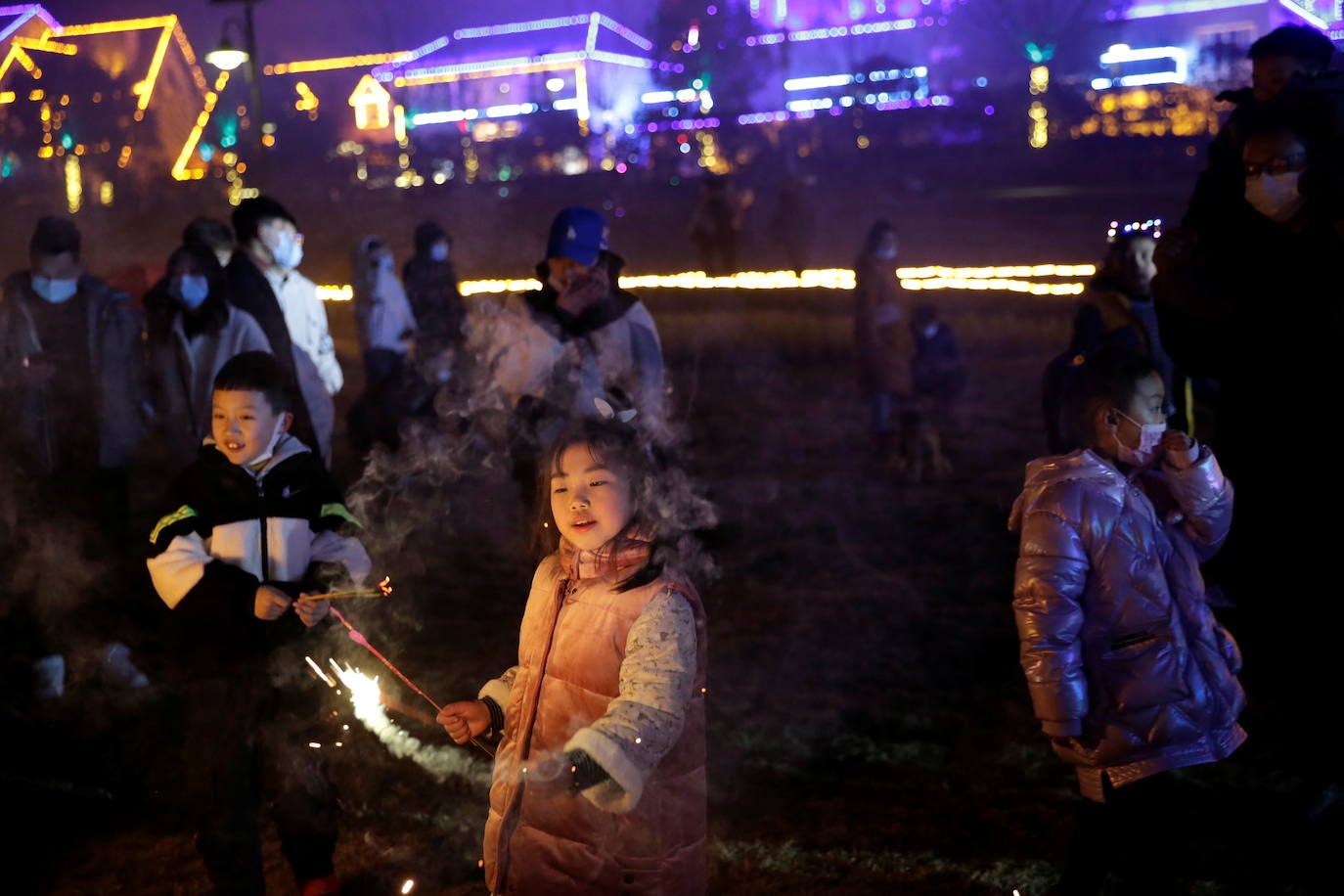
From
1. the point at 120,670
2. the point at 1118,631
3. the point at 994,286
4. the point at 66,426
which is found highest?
the point at 994,286

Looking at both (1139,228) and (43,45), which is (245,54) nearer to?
(43,45)

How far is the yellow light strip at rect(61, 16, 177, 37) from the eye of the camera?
6.64 metres

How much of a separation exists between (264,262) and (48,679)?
7.11 feet

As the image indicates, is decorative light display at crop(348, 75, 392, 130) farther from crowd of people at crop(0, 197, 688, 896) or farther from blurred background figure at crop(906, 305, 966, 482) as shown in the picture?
crowd of people at crop(0, 197, 688, 896)

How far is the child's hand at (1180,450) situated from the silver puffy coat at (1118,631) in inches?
0.9

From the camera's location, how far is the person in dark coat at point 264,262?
229 inches

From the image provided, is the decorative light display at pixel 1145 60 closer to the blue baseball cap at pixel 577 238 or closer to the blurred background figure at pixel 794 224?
the blurred background figure at pixel 794 224

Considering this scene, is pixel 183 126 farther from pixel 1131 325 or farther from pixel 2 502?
pixel 1131 325

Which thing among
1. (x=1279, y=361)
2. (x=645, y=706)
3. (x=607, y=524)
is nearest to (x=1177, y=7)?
(x=1279, y=361)

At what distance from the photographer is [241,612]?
346 centimetres

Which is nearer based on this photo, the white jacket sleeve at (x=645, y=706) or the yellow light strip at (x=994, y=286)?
the white jacket sleeve at (x=645, y=706)

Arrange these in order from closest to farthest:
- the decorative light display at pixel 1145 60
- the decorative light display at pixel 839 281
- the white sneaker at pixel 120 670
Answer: the white sneaker at pixel 120 670 < the decorative light display at pixel 839 281 < the decorative light display at pixel 1145 60

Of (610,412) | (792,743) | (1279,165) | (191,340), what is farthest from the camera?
(191,340)

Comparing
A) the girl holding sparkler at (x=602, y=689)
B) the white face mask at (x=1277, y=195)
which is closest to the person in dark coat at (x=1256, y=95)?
the white face mask at (x=1277, y=195)
